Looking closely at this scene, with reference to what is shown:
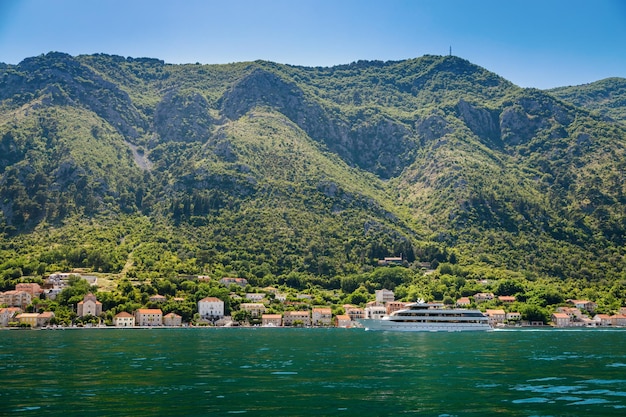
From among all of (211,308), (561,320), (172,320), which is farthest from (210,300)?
(561,320)

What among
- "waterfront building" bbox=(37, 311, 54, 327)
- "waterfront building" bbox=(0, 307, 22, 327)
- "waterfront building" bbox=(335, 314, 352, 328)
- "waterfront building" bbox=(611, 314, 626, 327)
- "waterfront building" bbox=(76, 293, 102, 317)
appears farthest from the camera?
Result: "waterfront building" bbox=(611, 314, 626, 327)

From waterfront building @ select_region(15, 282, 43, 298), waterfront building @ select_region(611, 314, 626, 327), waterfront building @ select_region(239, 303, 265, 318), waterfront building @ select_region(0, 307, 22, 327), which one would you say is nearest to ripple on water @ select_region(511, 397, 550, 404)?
waterfront building @ select_region(239, 303, 265, 318)

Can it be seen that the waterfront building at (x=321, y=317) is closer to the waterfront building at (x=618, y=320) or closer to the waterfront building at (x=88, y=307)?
the waterfront building at (x=88, y=307)

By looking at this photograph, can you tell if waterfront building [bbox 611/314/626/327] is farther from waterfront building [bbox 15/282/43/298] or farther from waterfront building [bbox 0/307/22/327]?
waterfront building [bbox 15/282/43/298]

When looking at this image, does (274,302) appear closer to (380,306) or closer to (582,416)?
(380,306)

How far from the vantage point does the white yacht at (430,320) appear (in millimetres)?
148875

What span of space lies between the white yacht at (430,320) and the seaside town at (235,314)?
15.9 m

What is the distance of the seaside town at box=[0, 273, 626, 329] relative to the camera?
6550 inches

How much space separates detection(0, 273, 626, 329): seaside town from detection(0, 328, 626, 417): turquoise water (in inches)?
3584

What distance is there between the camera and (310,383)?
4997cm

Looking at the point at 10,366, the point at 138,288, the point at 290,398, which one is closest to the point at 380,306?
the point at 138,288

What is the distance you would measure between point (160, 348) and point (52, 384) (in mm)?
38615

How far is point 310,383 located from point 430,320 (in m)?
103

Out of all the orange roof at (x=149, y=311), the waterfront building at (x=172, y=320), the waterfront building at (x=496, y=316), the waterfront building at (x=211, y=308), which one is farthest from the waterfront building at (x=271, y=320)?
the waterfront building at (x=496, y=316)
